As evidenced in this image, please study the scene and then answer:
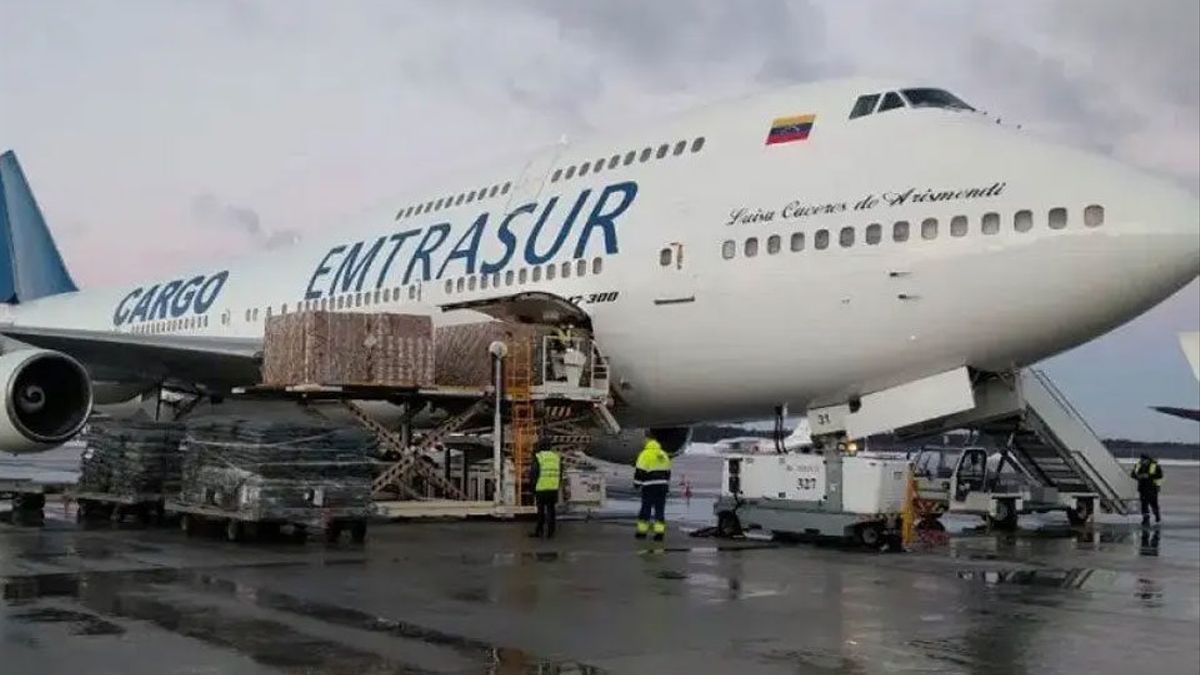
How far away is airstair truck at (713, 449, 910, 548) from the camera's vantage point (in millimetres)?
13359

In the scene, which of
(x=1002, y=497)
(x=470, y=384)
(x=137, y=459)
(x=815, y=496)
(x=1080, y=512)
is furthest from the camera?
(x=1080, y=512)

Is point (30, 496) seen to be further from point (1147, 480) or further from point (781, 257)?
point (1147, 480)

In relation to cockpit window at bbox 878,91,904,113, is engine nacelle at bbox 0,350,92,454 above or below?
below

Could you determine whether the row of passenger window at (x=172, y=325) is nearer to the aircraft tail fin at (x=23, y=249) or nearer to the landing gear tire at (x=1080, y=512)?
the aircraft tail fin at (x=23, y=249)

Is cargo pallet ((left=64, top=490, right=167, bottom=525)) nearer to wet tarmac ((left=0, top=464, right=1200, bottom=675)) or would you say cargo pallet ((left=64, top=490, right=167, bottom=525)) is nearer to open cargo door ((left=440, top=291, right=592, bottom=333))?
wet tarmac ((left=0, top=464, right=1200, bottom=675))

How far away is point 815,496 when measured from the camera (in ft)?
45.9

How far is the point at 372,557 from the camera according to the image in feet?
→ 37.5

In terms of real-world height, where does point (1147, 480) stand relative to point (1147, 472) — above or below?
below

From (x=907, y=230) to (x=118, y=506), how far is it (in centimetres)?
1014

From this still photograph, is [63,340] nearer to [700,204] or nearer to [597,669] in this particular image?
[700,204]

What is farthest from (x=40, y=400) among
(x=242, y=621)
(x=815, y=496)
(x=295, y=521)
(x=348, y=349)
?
(x=815, y=496)

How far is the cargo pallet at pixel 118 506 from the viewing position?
15328 millimetres

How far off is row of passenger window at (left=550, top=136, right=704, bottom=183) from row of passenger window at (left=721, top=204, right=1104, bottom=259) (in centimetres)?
188

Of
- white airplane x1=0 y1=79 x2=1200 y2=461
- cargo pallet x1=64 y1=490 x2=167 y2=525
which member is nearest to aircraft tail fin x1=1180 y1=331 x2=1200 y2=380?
white airplane x1=0 y1=79 x2=1200 y2=461
